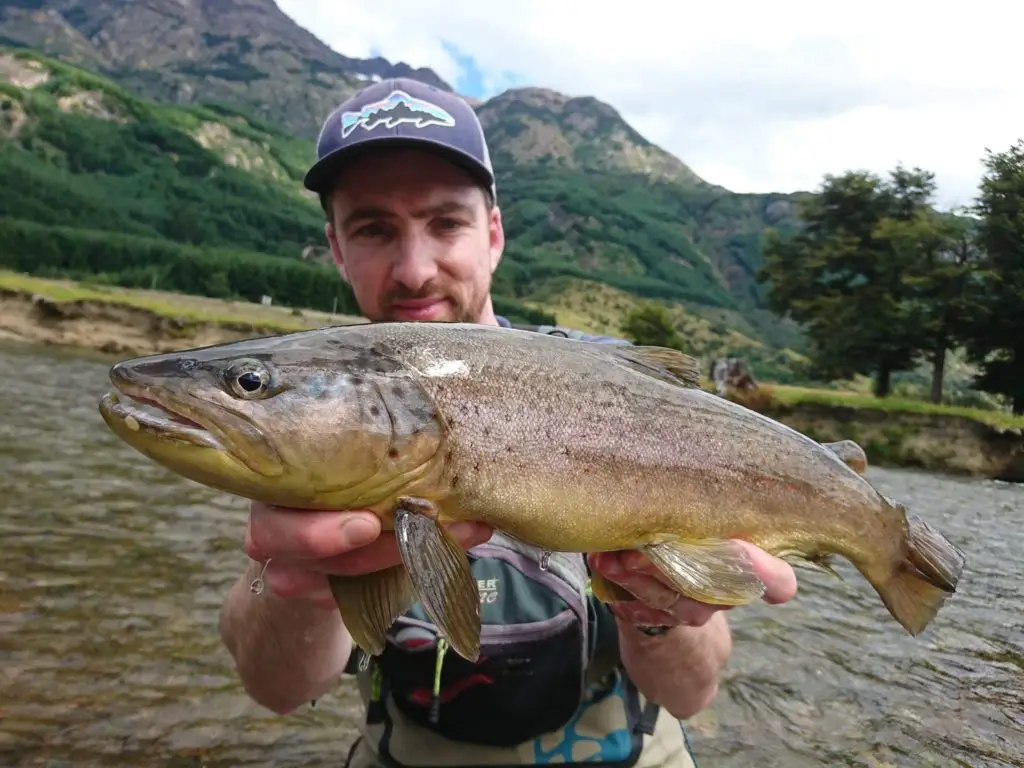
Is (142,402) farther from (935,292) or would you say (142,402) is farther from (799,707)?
(935,292)

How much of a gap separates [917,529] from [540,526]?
5.00ft

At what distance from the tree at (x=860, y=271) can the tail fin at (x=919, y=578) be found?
43.5m

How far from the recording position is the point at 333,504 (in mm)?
2113

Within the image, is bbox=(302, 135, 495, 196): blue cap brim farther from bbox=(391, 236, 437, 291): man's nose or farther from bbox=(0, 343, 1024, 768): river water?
bbox=(0, 343, 1024, 768): river water

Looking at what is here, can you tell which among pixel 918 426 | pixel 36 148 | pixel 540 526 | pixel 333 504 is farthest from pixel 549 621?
pixel 36 148

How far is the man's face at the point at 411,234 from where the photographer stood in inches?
155

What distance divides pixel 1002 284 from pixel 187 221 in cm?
13656

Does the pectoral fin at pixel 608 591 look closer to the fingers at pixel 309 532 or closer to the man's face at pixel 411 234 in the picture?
the fingers at pixel 309 532

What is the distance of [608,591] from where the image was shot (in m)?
2.67

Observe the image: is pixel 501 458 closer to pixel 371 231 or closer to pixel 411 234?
pixel 411 234

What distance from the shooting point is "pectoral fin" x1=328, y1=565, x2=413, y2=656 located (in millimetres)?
2244

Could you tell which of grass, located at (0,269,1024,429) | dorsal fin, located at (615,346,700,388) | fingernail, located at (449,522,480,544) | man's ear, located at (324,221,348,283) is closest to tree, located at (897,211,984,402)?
grass, located at (0,269,1024,429)

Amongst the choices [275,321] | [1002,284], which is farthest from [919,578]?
[275,321]

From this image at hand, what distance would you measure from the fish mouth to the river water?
3589 mm
